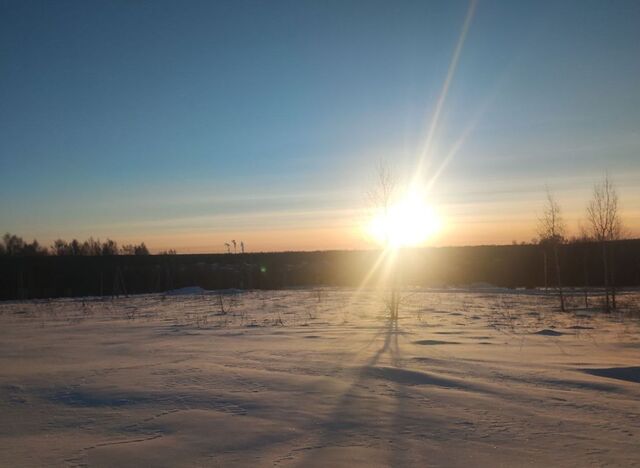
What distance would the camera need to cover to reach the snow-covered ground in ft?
15.2

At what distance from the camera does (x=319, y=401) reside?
629 cm

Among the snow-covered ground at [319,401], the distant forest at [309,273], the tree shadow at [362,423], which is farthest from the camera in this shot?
the distant forest at [309,273]

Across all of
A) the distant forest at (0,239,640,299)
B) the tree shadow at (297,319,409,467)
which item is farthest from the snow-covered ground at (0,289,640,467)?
the distant forest at (0,239,640,299)

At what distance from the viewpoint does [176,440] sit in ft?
16.2

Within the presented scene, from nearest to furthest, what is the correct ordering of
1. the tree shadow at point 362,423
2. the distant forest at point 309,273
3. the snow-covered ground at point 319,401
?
the snow-covered ground at point 319,401, the tree shadow at point 362,423, the distant forest at point 309,273

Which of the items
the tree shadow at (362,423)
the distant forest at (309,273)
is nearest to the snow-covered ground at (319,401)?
the tree shadow at (362,423)

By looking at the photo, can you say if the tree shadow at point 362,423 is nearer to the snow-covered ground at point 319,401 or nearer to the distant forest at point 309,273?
the snow-covered ground at point 319,401

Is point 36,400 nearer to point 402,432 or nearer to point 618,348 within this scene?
point 402,432

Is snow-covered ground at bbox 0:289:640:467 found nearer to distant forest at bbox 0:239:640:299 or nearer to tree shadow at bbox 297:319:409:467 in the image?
tree shadow at bbox 297:319:409:467

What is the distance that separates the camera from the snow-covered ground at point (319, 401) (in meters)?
4.63

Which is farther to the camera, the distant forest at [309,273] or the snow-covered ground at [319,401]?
the distant forest at [309,273]

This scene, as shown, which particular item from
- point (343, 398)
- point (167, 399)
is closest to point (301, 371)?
point (343, 398)

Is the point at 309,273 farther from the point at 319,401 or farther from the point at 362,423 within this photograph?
the point at 362,423

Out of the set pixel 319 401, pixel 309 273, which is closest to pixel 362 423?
pixel 319 401
